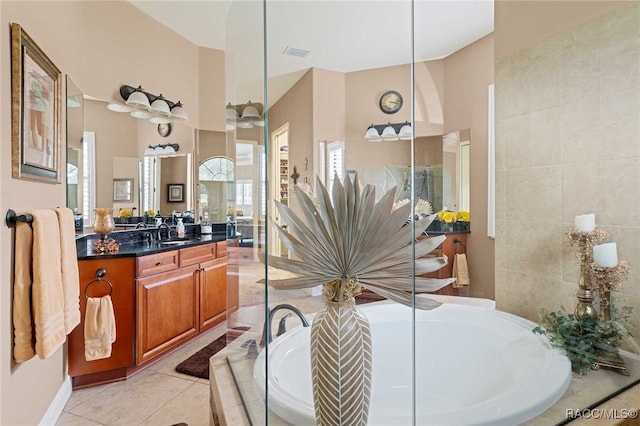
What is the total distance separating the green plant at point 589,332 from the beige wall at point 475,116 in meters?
0.42

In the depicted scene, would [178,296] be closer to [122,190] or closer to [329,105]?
[122,190]


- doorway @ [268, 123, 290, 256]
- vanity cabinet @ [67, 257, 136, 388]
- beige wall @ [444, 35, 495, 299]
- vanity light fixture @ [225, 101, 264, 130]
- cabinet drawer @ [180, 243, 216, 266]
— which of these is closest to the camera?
doorway @ [268, 123, 290, 256]

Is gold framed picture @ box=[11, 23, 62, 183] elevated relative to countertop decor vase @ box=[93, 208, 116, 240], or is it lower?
elevated

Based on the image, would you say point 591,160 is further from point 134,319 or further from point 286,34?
Result: point 134,319

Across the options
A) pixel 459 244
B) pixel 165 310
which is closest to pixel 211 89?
pixel 165 310

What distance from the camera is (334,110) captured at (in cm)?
153

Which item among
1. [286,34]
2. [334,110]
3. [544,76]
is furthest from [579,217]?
[286,34]

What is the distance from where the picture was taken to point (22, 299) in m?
1.46

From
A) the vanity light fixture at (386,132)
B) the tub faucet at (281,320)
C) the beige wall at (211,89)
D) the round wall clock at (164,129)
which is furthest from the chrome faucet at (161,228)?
the vanity light fixture at (386,132)

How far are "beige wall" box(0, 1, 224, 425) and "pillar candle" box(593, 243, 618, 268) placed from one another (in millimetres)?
2554

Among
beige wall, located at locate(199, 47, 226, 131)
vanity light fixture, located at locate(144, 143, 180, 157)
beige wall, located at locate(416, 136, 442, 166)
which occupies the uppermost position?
beige wall, located at locate(199, 47, 226, 131)

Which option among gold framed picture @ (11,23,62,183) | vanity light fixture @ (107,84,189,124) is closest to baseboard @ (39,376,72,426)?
gold framed picture @ (11,23,62,183)

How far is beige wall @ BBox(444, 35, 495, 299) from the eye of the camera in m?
1.91

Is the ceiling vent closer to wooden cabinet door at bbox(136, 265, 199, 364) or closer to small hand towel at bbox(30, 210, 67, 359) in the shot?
small hand towel at bbox(30, 210, 67, 359)
